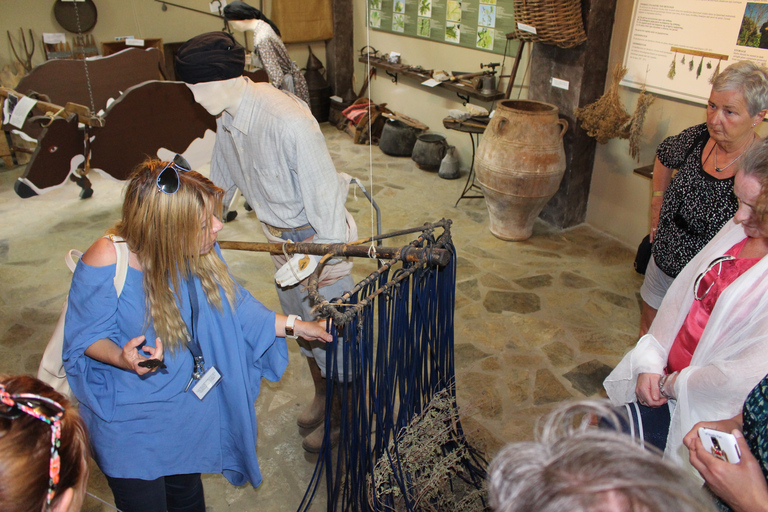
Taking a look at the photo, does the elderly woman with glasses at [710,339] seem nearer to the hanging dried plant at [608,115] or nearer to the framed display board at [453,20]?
the hanging dried plant at [608,115]

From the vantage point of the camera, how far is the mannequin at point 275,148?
5.97ft

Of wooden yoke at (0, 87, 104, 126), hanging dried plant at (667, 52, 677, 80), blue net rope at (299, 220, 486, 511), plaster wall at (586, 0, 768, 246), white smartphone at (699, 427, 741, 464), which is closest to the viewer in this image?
white smartphone at (699, 427, 741, 464)

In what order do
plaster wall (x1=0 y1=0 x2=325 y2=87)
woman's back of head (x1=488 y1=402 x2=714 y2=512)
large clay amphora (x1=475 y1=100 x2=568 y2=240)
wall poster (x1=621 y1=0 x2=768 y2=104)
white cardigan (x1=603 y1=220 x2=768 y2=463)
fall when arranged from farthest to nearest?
1. plaster wall (x1=0 y1=0 x2=325 y2=87)
2. large clay amphora (x1=475 y1=100 x2=568 y2=240)
3. wall poster (x1=621 y1=0 x2=768 y2=104)
4. white cardigan (x1=603 y1=220 x2=768 y2=463)
5. woman's back of head (x1=488 y1=402 x2=714 y2=512)

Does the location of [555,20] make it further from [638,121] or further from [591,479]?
[591,479]

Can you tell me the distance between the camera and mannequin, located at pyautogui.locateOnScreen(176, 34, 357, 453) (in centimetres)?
182

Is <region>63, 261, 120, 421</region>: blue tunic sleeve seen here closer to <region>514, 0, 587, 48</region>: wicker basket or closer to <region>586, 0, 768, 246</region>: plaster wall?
<region>514, 0, 587, 48</region>: wicker basket

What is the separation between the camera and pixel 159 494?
5.09 ft

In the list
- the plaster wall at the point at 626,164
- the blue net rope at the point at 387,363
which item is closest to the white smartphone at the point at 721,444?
the blue net rope at the point at 387,363

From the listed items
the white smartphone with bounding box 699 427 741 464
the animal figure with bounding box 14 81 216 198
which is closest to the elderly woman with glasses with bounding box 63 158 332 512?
the white smartphone with bounding box 699 427 741 464

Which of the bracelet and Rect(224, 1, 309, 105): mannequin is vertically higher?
Rect(224, 1, 309, 105): mannequin

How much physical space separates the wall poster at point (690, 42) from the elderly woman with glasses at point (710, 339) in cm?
221

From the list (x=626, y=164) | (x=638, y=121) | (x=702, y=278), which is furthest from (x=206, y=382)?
(x=626, y=164)

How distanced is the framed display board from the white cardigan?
388cm

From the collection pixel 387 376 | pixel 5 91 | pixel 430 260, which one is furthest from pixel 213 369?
pixel 5 91
